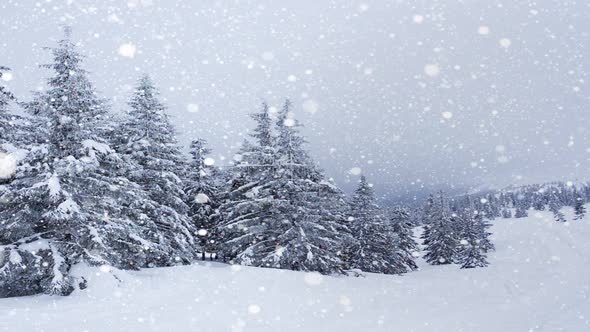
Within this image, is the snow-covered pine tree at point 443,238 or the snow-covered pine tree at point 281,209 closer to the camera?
the snow-covered pine tree at point 281,209

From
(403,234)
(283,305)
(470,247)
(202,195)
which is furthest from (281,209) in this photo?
(470,247)

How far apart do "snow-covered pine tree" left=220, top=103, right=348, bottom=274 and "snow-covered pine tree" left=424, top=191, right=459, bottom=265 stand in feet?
106

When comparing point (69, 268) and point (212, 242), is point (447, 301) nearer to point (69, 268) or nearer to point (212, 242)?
point (69, 268)

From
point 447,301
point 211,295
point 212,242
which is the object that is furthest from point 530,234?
point 211,295

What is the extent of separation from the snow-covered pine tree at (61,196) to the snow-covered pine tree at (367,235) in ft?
79.4

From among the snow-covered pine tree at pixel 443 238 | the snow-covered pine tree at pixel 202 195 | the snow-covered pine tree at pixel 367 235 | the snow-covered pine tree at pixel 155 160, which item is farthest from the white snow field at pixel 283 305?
the snow-covered pine tree at pixel 443 238

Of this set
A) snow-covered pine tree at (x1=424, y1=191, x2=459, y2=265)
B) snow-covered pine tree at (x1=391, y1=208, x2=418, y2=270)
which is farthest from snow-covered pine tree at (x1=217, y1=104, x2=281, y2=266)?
snow-covered pine tree at (x1=424, y1=191, x2=459, y2=265)

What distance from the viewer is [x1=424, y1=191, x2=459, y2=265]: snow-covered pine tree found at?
54.0m

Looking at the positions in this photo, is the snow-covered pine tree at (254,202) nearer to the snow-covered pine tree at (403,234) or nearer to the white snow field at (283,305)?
the white snow field at (283,305)

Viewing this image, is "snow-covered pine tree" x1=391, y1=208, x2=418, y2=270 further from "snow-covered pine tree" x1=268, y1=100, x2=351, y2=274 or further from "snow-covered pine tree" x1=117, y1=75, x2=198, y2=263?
"snow-covered pine tree" x1=117, y1=75, x2=198, y2=263

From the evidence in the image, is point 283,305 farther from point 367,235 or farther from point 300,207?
point 367,235

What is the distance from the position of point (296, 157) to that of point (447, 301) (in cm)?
1244

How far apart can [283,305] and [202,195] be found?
20.7 meters

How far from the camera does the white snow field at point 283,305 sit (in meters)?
10.2
